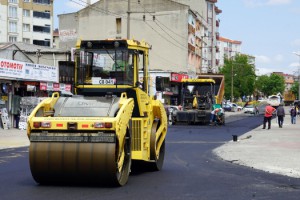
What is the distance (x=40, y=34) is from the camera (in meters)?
93.9

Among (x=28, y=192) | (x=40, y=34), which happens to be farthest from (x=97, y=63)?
(x=40, y=34)

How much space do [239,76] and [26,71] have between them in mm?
83806

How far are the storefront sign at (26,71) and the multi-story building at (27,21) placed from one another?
178 feet

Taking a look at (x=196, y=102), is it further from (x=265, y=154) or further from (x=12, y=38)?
(x=12, y=38)

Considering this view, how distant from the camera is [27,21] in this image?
3622 inches

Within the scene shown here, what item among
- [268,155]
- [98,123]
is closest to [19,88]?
[268,155]

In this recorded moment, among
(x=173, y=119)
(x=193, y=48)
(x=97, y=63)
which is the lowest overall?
(x=173, y=119)

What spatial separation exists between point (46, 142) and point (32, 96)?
86.2 feet

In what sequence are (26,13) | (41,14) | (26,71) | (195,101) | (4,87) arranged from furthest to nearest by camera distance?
(41,14), (26,13), (195,101), (26,71), (4,87)

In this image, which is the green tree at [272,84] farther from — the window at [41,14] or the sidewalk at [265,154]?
the sidewalk at [265,154]

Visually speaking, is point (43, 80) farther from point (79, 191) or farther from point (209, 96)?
point (79, 191)

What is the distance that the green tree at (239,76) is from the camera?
110438 millimetres

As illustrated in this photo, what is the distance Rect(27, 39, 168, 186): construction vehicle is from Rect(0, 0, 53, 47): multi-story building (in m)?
78.3

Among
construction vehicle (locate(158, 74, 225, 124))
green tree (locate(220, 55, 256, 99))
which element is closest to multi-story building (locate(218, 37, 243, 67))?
green tree (locate(220, 55, 256, 99))
